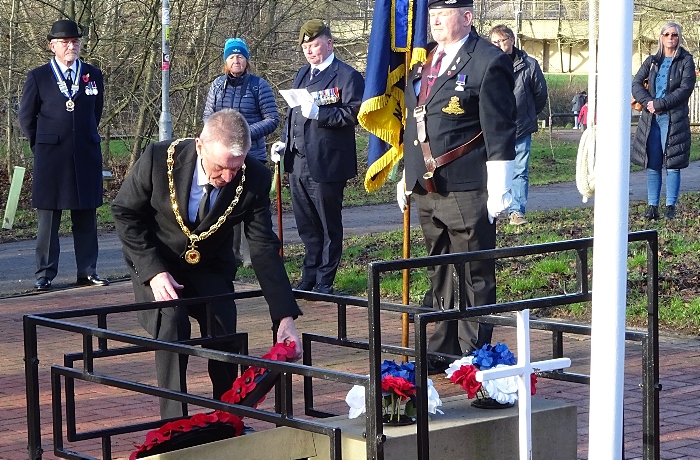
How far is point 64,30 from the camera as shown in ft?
32.8

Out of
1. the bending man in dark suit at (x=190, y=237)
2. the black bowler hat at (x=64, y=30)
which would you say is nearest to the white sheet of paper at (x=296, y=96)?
the black bowler hat at (x=64, y=30)

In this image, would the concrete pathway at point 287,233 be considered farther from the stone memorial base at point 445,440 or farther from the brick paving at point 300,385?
the stone memorial base at point 445,440

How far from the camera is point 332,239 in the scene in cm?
933

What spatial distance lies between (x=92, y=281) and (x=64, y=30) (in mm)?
2294

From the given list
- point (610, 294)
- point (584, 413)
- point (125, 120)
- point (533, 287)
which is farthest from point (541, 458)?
point (125, 120)

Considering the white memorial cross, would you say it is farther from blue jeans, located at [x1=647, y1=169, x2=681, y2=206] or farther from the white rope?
blue jeans, located at [x1=647, y1=169, x2=681, y2=206]

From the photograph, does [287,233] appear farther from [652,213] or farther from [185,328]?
[185,328]

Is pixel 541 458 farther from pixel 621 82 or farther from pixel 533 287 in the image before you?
pixel 533 287

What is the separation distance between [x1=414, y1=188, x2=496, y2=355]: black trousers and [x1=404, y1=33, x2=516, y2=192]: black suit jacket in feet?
0.29

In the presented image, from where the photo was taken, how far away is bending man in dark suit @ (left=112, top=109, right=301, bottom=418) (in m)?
4.93

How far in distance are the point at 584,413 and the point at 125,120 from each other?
47.7 ft

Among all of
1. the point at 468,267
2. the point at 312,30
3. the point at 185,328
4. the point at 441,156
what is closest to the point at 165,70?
the point at 312,30

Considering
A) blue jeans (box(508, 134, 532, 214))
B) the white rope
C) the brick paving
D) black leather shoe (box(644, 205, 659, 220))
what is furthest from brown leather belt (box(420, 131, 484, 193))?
black leather shoe (box(644, 205, 659, 220))

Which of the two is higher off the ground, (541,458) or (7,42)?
(7,42)
